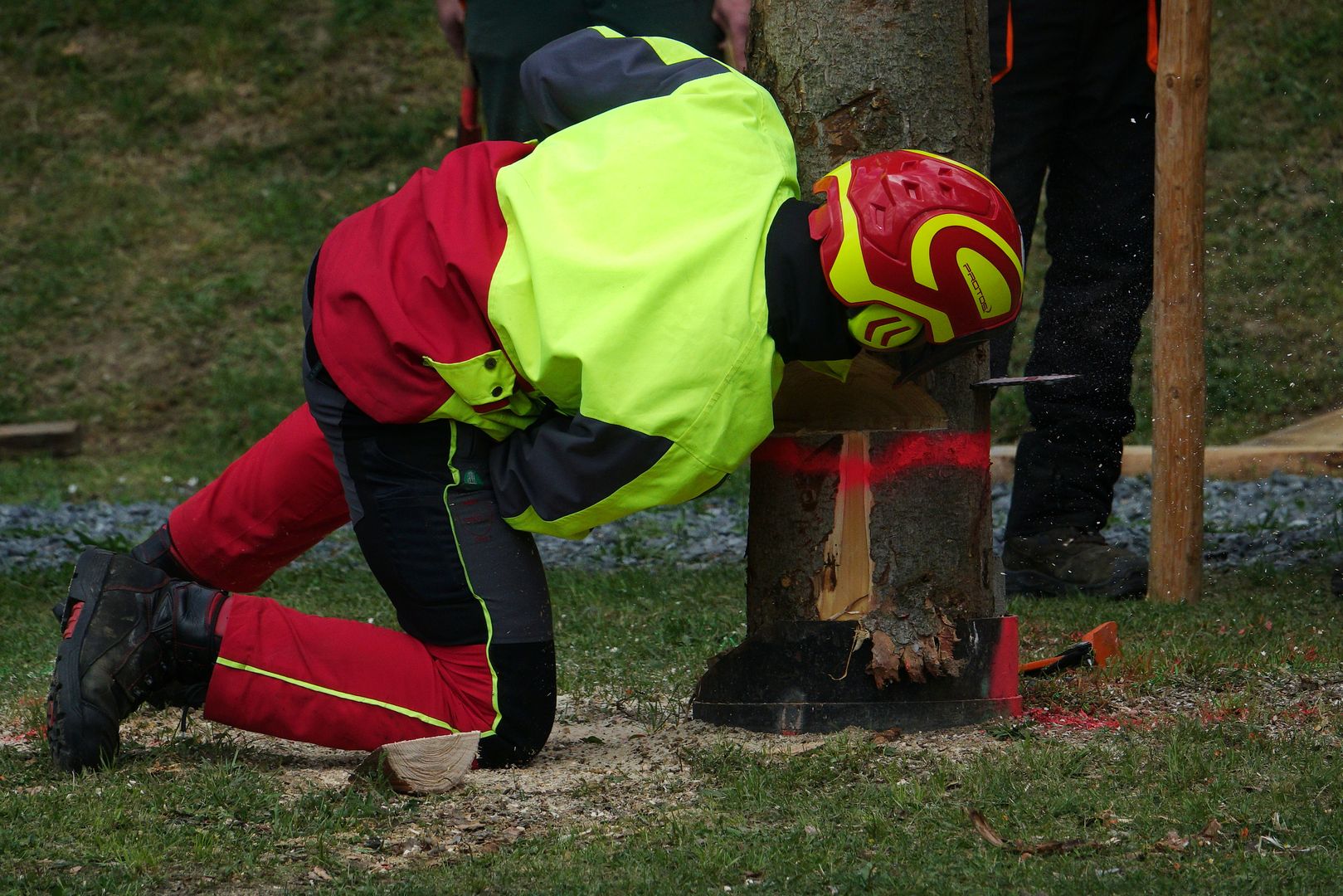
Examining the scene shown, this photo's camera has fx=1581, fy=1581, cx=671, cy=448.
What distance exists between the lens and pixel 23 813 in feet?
8.84

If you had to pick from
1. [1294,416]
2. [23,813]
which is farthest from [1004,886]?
[1294,416]

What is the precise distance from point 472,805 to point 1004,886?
98 cm

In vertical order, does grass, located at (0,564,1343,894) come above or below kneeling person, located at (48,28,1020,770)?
below

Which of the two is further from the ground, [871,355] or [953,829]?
[871,355]

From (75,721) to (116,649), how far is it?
0.15 m

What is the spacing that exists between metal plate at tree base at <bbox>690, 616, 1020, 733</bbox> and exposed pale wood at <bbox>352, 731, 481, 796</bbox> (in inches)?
23.9

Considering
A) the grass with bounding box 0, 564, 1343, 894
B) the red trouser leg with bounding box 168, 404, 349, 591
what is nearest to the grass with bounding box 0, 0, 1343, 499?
the red trouser leg with bounding box 168, 404, 349, 591

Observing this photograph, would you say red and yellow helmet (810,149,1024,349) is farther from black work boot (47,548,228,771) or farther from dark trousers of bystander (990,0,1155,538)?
dark trousers of bystander (990,0,1155,538)

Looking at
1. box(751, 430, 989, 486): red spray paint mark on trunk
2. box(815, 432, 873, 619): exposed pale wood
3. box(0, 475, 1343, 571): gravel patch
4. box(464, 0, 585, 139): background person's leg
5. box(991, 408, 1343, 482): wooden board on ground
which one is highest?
box(464, 0, 585, 139): background person's leg

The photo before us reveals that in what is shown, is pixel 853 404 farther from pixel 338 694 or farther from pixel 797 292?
pixel 338 694

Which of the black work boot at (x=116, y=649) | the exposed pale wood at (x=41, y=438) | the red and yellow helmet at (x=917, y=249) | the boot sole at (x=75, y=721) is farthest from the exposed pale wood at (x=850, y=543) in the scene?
the exposed pale wood at (x=41, y=438)

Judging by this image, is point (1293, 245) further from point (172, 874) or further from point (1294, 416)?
point (172, 874)

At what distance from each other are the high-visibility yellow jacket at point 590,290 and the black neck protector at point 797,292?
0.09 ft

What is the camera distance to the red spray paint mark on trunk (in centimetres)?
316
